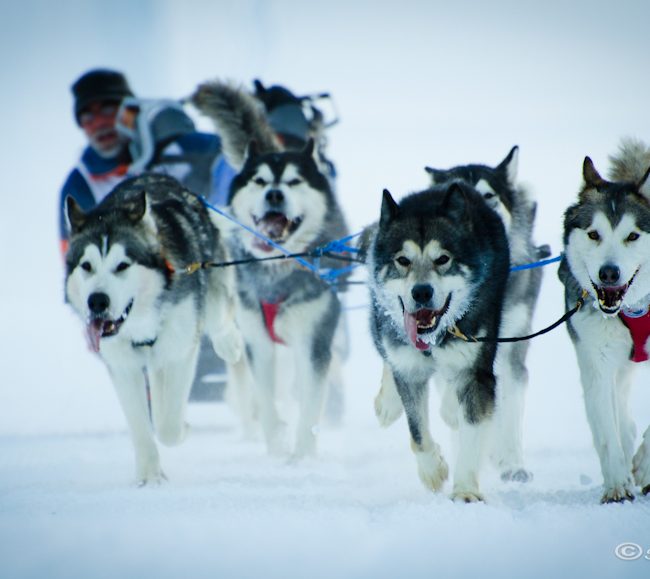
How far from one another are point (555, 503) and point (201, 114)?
2775 mm

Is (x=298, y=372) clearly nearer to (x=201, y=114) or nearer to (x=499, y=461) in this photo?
(x=499, y=461)

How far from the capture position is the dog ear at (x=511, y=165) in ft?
12.2

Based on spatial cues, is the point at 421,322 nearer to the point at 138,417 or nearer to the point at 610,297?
the point at 610,297

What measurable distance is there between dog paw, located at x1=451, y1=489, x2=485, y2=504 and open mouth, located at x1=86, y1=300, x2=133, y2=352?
4.39 ft

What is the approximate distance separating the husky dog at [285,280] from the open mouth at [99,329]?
92 cm

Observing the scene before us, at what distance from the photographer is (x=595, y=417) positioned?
283 cm

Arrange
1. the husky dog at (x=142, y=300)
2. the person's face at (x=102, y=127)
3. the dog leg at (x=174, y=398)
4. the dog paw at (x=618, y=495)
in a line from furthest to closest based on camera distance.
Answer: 1. the person's face at (x=102, y=127)
2. the dog leg at (x=174, y=398)
3. the husky dog at (x=142, y=300)
4. the dog paw at (x=618, y=495)

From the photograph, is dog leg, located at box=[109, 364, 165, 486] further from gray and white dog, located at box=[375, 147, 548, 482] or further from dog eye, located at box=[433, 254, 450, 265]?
dog eye, located at box=[433, 254, 450, 265]

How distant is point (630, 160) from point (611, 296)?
66 cm

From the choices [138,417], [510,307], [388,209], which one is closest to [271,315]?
[138,417]

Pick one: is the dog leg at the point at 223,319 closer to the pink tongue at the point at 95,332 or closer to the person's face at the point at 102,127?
the pink tongue at the point at 95,332

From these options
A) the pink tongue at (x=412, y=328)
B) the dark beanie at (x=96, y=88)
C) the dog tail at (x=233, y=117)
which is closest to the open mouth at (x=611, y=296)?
the pink tongue at (x=412, y=328)

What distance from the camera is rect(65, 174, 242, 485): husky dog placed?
3.28m

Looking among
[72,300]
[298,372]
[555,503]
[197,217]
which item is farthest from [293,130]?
[555,503]
